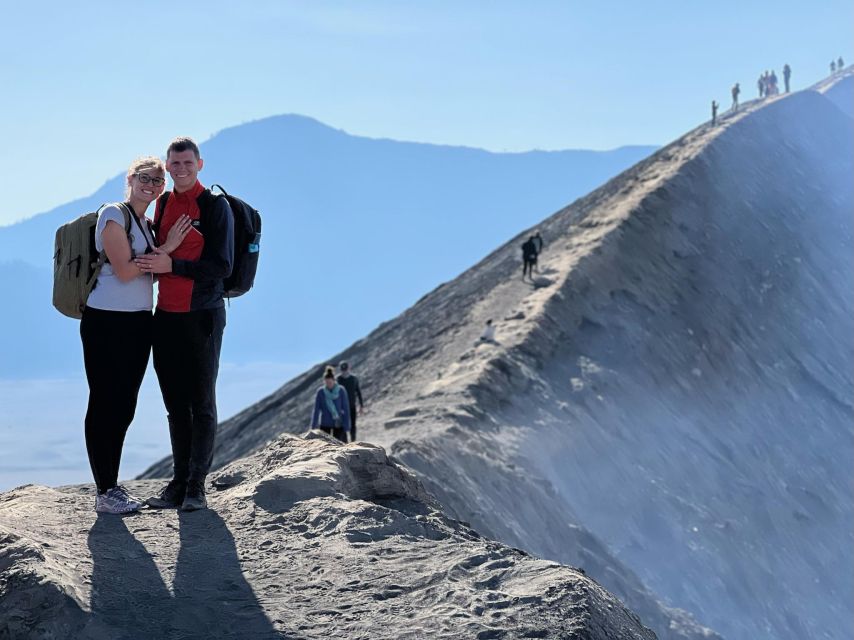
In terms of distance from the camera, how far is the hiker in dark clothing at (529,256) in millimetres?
30312

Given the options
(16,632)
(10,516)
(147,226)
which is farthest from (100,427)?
(16,632)

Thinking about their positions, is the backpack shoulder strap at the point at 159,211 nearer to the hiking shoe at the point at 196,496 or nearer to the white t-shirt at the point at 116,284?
the white t-shirt at the point at 116,284

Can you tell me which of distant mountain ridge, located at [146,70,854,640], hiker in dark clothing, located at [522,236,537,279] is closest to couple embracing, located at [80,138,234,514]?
distant mountain ridge, located at [146,70,854,640]

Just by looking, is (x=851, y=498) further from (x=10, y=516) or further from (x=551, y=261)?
(x=10, y=516)

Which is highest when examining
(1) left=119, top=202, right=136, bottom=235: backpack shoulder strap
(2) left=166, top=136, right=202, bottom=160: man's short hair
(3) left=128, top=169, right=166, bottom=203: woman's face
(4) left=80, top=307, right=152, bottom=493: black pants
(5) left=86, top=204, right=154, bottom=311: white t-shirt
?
(2) left=166, top=136, right=202, bottom=160: man's short hair

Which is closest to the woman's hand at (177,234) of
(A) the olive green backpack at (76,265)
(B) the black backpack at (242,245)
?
(A) the olive green backpack at (76,265)

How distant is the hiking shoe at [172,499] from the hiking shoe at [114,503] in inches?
5.3

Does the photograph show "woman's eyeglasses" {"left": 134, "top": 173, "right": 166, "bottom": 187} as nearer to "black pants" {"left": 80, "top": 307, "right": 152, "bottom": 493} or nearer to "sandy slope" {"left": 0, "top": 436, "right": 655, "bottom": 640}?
"black pants" {"left": 80, "top": 307, "right": 152, "bottom": 493}

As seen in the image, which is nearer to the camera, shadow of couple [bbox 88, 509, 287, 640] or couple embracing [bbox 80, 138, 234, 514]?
shadow of couple [bbox 88, 509, 287, 640]

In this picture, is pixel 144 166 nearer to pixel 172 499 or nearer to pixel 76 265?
pixel 76 265

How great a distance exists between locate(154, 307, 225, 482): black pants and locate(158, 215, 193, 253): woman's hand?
1.31 feet

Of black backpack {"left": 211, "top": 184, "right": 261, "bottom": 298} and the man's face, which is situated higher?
the man's face

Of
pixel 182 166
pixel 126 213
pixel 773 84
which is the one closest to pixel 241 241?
pixel 182 166

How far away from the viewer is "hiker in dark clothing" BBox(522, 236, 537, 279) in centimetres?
3031
